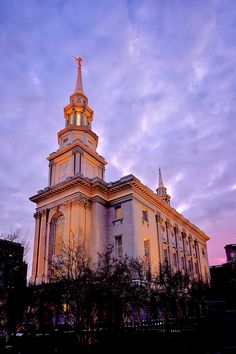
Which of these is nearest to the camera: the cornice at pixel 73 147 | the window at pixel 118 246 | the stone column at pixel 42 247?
the window at pixel 118 246

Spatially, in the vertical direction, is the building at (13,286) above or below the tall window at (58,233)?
below

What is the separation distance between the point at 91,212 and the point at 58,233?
16.5 feet

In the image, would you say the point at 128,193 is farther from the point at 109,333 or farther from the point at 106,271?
the point at 109,333

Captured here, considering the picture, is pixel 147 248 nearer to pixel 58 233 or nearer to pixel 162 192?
pixel 58 233

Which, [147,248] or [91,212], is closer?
[91,212]

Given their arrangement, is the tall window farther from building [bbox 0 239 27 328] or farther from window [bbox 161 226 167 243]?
window [bbox 161 226 167 243]

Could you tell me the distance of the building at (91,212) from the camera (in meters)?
35.4

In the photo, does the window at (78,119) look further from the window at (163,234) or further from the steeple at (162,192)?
the steeple at (162,192)

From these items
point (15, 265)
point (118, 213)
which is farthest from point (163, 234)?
point (15, 265)

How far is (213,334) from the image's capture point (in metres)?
19.7

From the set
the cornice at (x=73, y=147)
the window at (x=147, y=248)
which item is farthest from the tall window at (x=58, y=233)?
the window at (x=147, y=248)

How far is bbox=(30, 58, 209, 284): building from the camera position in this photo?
35406 mm

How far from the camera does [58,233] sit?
124 feet

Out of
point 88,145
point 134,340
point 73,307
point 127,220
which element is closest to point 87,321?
point 73,307
